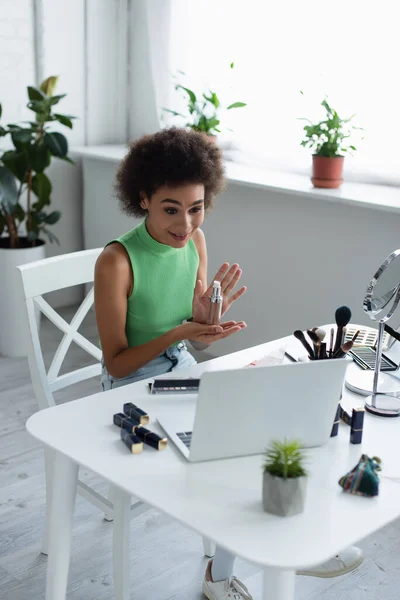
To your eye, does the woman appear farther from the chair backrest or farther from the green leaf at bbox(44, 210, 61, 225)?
the green leaf at bbox(44, 210, 61, 225)

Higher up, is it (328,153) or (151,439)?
(328,153)

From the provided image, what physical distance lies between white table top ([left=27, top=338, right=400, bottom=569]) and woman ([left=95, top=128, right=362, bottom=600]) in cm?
24

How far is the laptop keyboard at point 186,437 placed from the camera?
4.18ft

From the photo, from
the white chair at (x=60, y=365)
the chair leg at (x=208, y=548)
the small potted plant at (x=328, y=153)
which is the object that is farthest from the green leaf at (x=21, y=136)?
the chair leg at (x=208, y=548)

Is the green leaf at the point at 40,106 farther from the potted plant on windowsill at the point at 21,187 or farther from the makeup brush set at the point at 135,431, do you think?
the makeup brush set at the point at 135,431

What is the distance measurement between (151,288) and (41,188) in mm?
1741

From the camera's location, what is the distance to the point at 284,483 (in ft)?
3.51

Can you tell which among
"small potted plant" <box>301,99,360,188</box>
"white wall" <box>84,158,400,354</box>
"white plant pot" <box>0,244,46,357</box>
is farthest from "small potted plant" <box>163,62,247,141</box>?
"white plant pot" <box>0,244,46,357</box>

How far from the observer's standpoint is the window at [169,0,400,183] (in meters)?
2.96

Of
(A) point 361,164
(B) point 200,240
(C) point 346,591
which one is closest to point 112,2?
(A) point 361,164

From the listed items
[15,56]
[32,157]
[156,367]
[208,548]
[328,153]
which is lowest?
[208,548]

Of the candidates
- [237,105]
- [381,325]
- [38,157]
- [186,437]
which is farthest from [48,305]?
[237,105]

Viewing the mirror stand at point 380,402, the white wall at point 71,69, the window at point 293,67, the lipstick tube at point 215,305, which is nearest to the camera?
the mirror stand at point 380,402

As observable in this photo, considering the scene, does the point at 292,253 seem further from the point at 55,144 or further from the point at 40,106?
the point at 40,106
